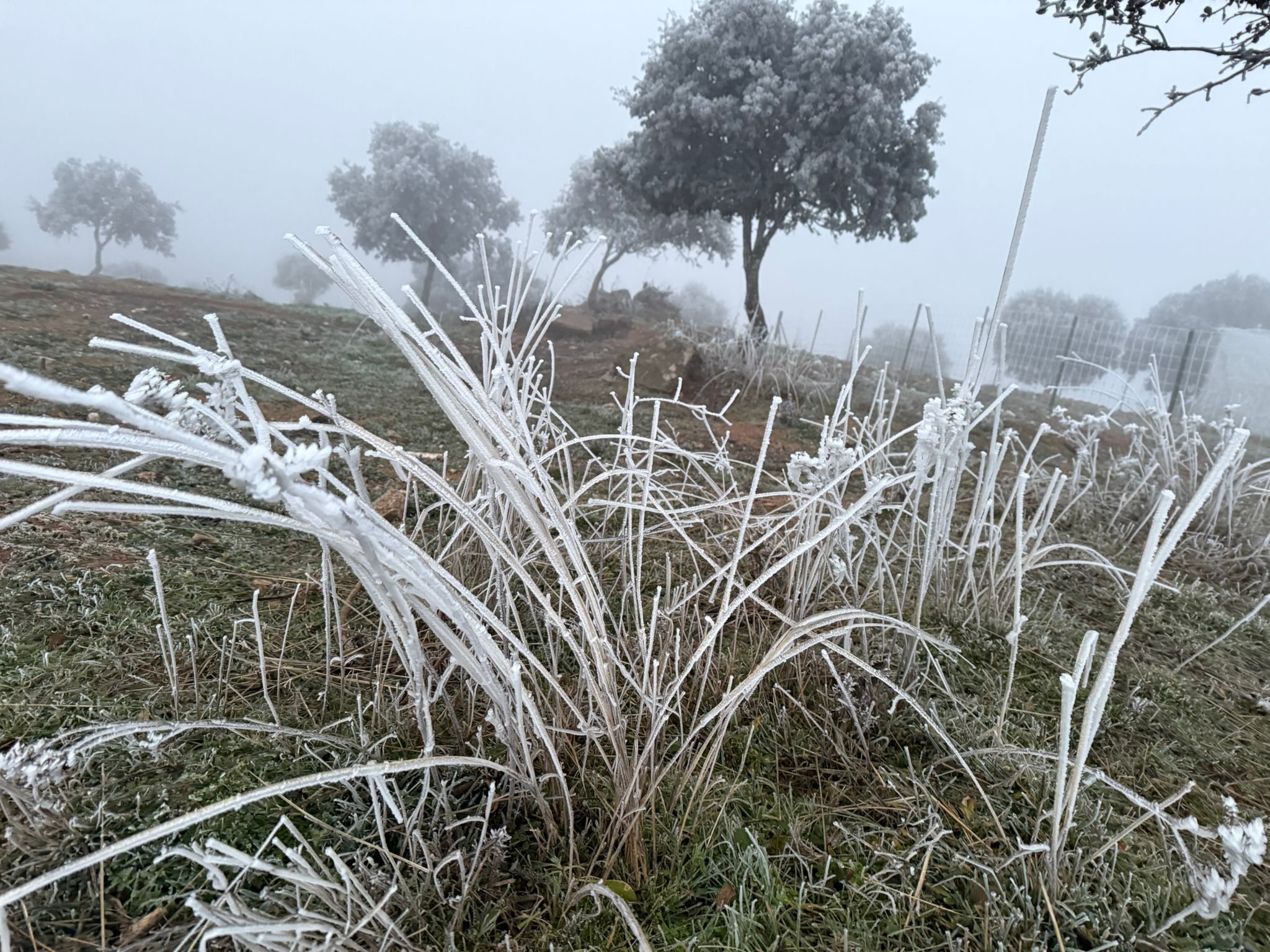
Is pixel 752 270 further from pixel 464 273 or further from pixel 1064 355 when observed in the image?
pixel 464 273

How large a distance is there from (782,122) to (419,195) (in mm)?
9756

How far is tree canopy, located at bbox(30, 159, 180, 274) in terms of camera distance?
706 inches

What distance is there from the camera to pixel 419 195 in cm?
1378

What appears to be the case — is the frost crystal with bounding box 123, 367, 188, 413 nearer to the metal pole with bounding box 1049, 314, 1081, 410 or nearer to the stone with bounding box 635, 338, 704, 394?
the stone with bounding box 635, 338, 704, 394

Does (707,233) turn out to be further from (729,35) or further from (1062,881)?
(1062,881)

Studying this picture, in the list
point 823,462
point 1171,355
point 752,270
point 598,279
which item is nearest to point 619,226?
point 598,279

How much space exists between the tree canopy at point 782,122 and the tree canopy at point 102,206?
60.1 ft

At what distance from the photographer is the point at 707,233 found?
13008 mm

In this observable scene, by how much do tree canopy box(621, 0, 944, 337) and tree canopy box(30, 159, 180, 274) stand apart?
1832 cm

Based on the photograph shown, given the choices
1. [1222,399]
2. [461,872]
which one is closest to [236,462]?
[461,872]

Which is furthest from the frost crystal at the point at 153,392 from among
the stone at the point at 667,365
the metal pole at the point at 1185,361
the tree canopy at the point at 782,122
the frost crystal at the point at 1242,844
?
the metal pole at the point at 1185,361

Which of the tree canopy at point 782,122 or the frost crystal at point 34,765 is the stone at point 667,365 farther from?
the frost crystal at point 34,765

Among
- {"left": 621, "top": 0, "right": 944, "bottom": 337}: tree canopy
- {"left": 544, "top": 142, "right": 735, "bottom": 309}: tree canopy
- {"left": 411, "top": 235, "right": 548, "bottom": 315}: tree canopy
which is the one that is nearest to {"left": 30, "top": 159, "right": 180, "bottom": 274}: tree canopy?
{"left": 411, "top": 235, "right": 548, "bottom": 315}: tree canopy

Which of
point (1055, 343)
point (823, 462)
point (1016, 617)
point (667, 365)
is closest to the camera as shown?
point (1016, 617)
